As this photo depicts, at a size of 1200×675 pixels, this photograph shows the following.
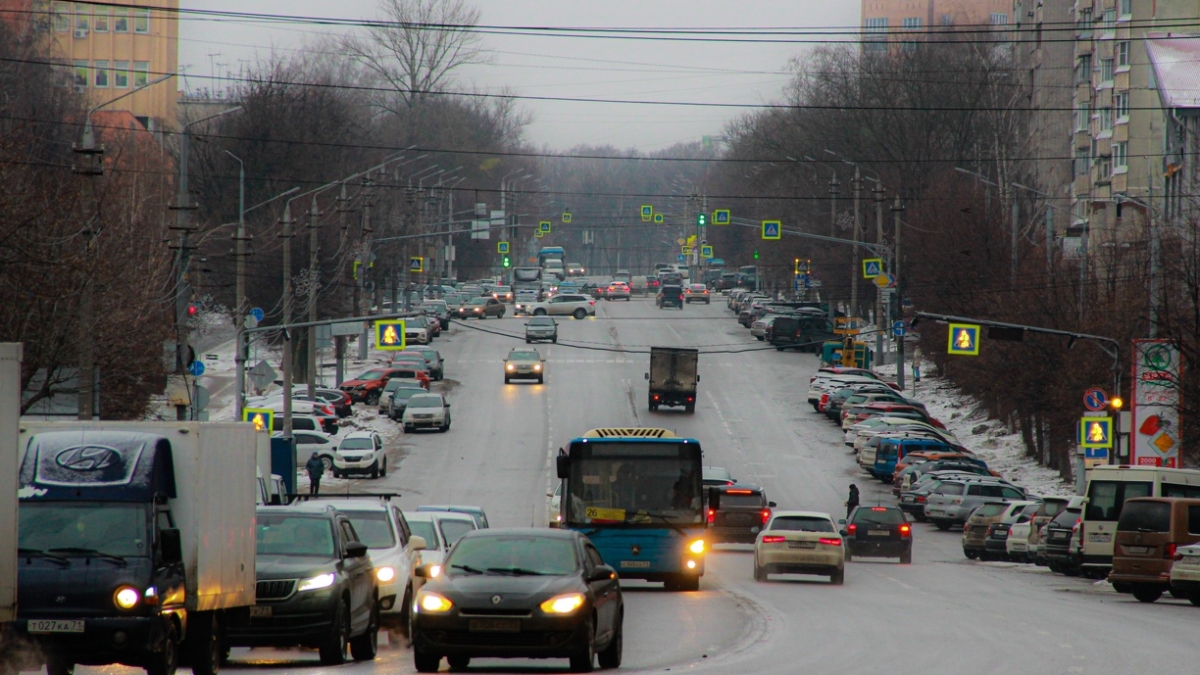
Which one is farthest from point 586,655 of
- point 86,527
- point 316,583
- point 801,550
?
point 801,550

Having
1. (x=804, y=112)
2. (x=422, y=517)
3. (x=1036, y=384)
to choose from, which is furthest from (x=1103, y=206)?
(x=422, y=517)

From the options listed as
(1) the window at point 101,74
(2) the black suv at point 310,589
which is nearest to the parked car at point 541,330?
(1) the window at point 101,74

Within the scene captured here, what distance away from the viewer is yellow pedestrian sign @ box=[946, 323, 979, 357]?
49122 mm

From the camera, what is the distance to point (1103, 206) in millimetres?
75750

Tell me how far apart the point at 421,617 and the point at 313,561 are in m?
1.84

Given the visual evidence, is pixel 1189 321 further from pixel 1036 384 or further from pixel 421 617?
pixel 421 617

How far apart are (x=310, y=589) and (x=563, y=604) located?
269cm

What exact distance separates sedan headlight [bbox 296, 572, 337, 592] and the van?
A: 15.8m

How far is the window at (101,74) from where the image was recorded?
124 meters

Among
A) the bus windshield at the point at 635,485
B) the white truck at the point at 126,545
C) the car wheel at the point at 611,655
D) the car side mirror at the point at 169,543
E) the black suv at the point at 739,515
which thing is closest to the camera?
the white truck at the point at 126,545

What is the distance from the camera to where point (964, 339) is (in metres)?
49.9

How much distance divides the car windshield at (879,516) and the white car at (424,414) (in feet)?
89.9

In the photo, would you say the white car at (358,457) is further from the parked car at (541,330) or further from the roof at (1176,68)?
the parked car at (541,330)

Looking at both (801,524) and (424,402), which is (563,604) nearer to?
(801,524)
